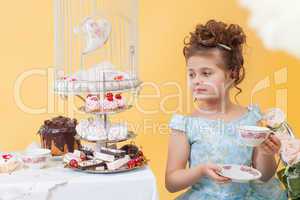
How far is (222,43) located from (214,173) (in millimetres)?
420

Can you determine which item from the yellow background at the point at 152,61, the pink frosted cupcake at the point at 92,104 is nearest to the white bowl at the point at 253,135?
the pink frosted cupcake at the point at 92,104

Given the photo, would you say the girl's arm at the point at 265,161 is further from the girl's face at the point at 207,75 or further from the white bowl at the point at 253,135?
the girl's face at the point at 207,75

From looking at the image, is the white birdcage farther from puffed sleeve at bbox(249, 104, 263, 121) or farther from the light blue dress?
puffed sleeve at bbox(249, 104, 263, 121)

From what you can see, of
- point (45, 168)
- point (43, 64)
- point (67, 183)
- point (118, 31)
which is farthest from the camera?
point (43, 64)

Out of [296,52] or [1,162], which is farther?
[296,52]

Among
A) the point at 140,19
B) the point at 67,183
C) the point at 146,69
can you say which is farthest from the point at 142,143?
the point at 67,183

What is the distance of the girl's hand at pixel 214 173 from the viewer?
112 centimetres

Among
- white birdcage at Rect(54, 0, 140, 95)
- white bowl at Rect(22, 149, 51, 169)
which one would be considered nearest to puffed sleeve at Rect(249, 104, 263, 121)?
white birdcage at Rect(54, 0, 140, 95)

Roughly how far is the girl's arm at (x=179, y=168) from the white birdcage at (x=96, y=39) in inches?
8.7

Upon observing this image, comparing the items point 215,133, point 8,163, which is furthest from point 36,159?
point 215,133

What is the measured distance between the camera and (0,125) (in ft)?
5.64

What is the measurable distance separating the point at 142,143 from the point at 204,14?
2.00ft

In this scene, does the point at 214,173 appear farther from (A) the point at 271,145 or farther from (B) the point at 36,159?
(B) the point at 36,159

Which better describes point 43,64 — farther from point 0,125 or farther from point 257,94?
point 257,94
